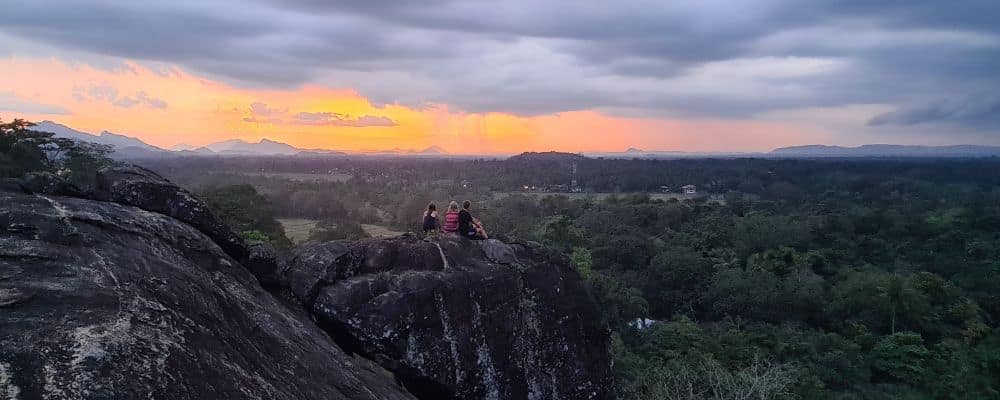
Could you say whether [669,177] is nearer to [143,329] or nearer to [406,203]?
[406,203]

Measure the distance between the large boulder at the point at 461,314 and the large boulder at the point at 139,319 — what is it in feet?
2.17

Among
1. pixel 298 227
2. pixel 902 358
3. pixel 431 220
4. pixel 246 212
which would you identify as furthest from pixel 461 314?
pixel 298 227

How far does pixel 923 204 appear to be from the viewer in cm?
8625

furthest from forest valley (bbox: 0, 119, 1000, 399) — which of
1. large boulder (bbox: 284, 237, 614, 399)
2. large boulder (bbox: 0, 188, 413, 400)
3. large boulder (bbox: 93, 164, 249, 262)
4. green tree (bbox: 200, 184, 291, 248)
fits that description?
large boulder (bbox: 93, 164, 249, 262)

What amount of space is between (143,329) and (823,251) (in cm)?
5616

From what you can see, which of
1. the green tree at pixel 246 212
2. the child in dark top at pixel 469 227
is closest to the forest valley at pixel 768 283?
the green tree at pixel 246 212

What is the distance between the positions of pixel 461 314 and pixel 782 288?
3643cm

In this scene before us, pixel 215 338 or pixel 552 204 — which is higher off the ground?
pixel 215 338

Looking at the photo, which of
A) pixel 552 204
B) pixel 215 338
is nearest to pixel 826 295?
pixel 215 338

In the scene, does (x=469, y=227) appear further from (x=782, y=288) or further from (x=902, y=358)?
(x=782, y=288)

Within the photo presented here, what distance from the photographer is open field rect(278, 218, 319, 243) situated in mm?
55784

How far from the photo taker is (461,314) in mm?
10836

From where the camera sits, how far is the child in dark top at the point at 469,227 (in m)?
12.8

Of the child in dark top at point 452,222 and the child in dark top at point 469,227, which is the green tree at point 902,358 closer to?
the child in dark top at point 469,227
